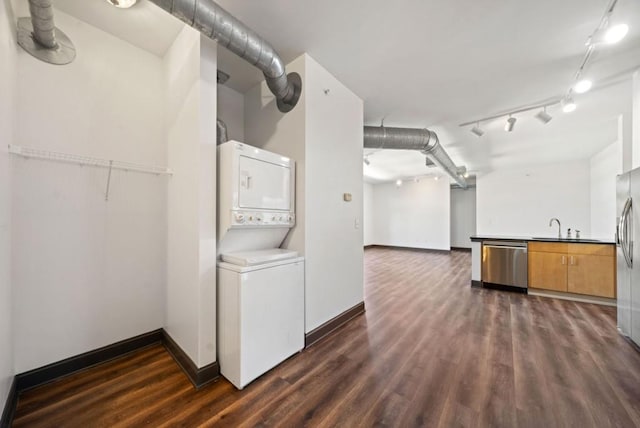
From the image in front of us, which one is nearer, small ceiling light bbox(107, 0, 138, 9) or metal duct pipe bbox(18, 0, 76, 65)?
metal duct pipe bbox(18, 0, 76, 65)

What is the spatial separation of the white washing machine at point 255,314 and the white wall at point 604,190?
Result: 6807 millimetres

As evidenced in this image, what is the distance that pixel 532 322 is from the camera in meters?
2.83

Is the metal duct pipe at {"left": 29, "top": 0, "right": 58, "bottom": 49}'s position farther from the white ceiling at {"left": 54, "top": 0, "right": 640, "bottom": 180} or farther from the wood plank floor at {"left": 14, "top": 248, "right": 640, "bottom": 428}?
the wood plank floor at {"left": 14, "top": 248, "right": 640, "bottom": 428}

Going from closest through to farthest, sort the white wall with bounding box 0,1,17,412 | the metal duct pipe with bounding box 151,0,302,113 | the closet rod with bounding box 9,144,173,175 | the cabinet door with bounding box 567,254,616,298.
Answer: the white wall with bounding box 0,1,17,412 → the metal duct pipe with bounding box 151,0,302,113 → the closet rod with bounding box 9,144,173,175 → the cabinet door with bounding box 567,254,616,298

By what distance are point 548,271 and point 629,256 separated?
5.53 feet

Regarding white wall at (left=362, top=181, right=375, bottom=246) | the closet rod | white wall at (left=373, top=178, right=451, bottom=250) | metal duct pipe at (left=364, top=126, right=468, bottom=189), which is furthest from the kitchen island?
white wall at (left=362, top=181, right=375, bottom=246)

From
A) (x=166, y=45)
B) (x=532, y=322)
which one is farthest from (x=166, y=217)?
(x=532, y=322)

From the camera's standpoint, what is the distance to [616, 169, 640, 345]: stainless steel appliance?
2211 millimetres

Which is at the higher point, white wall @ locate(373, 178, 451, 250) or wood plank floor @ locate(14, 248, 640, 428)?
white wall @ locate(373, 178, 451, 250)

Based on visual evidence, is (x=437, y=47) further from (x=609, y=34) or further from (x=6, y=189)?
(x=6, y=189)

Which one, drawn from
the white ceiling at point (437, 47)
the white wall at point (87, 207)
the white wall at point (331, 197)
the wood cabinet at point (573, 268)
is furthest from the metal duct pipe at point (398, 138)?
the white wall at point (87, 207)

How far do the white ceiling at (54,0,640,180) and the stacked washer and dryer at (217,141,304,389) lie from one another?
1.13m

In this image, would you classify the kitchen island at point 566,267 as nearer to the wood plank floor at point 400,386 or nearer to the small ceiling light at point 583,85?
the wood plank floor at point 400,386

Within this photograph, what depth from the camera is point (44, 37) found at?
171 cm
